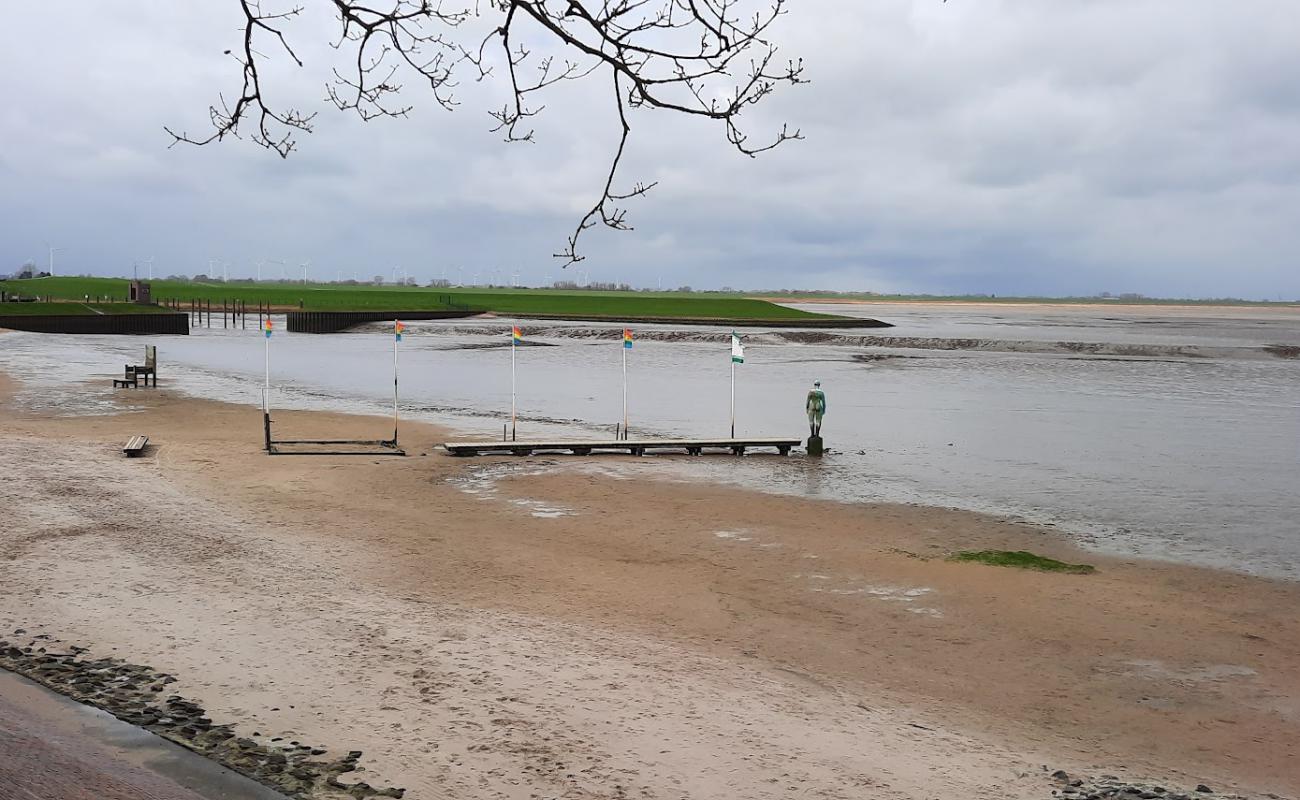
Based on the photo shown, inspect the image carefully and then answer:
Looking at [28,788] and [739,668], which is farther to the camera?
[739,668]

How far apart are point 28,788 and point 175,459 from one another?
1472 centimetres

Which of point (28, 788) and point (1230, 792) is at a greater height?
point (28, 788)

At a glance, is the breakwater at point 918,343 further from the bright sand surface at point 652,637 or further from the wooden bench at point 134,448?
the wooden bench at point 134,448

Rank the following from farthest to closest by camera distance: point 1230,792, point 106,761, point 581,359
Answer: point 581,359 → point 1230,792 → point 106,761

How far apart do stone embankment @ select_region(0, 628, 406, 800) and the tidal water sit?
40.1 feet

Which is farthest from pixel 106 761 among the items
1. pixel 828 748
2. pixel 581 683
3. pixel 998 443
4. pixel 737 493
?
pixel 998 443

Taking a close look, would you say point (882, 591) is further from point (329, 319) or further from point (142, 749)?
point (329, 319)

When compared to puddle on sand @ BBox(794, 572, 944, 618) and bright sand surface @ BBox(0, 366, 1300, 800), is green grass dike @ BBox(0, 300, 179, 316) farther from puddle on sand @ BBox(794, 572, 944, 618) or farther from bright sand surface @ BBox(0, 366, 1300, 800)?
puddle on sand @ BBox(794, 572, 944, 618)

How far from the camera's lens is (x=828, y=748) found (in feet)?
24.9

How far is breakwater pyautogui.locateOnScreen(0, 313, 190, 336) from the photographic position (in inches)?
2721

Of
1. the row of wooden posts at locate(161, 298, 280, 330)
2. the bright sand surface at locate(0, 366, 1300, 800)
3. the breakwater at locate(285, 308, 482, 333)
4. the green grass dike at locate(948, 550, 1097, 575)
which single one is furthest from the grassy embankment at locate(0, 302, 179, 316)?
the green grass dike at locate(948, 550, 1097, 575)

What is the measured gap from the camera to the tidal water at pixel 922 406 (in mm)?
19469

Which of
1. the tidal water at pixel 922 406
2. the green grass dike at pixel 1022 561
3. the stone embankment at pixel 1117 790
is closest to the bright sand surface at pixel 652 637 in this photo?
the stone embankment at pixel 1117 790

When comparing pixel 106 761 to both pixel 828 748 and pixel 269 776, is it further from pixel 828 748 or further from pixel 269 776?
pixel 828 748
